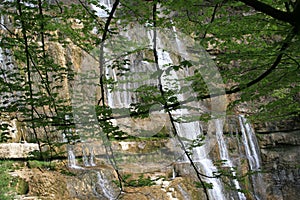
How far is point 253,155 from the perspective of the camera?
1108cm

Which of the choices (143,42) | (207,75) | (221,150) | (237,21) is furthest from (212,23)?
(221,150)

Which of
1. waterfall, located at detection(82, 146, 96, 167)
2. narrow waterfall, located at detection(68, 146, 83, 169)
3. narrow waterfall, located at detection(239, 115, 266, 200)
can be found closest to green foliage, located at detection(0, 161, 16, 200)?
narrow waterfall, located at detection(68, 146, 83, 169)

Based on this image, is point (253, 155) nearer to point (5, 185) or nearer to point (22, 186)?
point (22, 186)

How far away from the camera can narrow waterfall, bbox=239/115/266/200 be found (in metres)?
10.6

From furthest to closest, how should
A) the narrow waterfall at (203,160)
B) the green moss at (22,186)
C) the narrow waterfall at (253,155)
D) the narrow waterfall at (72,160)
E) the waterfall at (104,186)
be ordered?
the narrow waterfall at (253,155), the narrow waterfall at (72,160), the narrow waterfall at (203,160), the waterfall at (104,186), the green moss at (22,186)

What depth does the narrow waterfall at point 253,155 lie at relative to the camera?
418 inches

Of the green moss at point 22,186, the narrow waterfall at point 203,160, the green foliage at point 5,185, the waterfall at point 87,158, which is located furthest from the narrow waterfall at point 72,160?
the narrow waterfall at point 203,160

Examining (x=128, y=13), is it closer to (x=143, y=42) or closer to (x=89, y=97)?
(x=143, y=42)

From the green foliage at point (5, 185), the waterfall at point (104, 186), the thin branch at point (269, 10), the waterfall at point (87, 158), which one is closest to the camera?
the thin branch at point (269, 10)

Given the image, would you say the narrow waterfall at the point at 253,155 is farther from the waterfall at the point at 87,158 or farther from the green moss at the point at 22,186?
the green moss at the point at 22,186

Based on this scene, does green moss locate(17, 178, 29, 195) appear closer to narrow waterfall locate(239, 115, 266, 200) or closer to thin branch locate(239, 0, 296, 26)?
thin branch locate(239, 0, 296, 26)

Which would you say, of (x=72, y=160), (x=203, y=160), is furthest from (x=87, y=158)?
(x=203, y=160)

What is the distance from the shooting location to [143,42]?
3832 mm

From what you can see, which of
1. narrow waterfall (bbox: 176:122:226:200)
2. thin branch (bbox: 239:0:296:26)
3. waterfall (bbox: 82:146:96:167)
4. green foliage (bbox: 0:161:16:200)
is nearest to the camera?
thin branch (bbox: 239:0:296:26)
